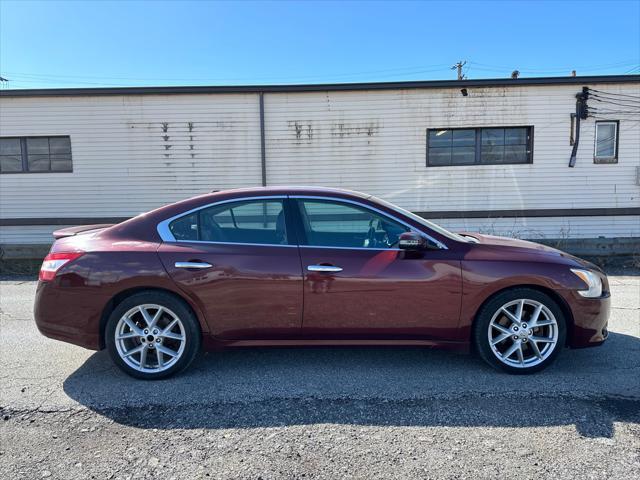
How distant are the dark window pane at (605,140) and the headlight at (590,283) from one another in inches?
315

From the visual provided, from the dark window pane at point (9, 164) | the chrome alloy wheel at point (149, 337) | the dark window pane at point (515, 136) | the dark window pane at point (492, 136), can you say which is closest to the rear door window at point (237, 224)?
the chrome alloy wheel at point (149, 337)

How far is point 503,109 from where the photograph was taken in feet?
33.6

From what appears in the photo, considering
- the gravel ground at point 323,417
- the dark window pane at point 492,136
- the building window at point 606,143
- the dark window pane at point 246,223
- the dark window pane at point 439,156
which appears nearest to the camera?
the gravel ground at point 323,417

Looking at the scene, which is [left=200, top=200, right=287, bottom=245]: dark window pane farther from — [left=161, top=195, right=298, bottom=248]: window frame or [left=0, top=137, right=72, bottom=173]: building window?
[left=0, top=137, right=72, bottom=173]: building window

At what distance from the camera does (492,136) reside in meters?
10.4

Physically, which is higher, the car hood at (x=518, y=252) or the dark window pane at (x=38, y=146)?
the dark window pane at (x=38, y=146)

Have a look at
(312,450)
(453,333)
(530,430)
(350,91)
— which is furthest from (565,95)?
(312,450)

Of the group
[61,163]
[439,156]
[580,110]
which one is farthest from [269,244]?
[580,110]

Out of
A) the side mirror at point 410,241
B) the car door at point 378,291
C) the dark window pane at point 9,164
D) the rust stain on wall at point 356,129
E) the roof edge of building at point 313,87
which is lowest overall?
the car door at point 378,291

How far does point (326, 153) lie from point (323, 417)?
806 cm

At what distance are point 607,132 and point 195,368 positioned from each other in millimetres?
10553

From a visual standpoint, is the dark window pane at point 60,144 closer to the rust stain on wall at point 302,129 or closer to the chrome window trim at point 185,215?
the rust stain on wall at point 302,129

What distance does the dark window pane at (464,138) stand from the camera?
34.2 feet

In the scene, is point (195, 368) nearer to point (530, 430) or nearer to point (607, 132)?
point (530, 430)
